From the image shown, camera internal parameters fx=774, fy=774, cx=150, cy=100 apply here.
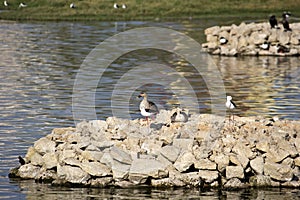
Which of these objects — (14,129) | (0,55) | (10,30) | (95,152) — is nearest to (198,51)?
(0,55)

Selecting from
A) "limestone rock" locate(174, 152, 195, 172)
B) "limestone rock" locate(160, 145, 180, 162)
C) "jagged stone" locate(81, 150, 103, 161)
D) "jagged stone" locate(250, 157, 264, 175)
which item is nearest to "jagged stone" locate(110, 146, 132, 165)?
"jagged stone" locate(81, 150, 103, 161)

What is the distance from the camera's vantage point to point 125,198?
18.5 m

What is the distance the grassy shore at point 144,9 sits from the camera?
76875 mm

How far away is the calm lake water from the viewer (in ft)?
62.8

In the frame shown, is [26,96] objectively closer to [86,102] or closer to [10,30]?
[86,102]

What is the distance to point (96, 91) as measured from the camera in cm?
3597

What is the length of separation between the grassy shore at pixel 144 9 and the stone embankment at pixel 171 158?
5502 cm

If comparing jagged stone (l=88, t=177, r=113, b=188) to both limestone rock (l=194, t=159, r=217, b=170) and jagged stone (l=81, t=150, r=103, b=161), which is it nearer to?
jagged stone (l=81, t=150, r=103, b=161)

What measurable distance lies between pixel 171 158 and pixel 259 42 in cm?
3289

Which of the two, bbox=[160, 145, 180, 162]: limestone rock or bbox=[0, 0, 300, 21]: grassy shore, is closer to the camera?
bbox=[160, 145, 180, 162]: limestone rock

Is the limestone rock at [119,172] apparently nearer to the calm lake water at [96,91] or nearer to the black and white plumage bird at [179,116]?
the calm lake water at [96,91]

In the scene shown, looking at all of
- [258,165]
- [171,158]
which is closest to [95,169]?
[171,158]

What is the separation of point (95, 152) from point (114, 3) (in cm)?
6411

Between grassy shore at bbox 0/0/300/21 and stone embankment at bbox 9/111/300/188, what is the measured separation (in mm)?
55017
